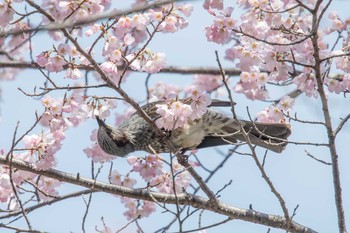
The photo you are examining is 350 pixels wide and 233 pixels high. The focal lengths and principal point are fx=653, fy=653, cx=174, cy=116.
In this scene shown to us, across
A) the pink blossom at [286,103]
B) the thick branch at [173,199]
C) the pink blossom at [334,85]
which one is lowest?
the thick branch at [173,199]

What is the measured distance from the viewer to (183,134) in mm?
4961

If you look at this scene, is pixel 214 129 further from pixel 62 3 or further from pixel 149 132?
pixel 62 3

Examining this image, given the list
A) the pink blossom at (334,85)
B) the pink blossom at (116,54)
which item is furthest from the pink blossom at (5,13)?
the pink blossom at (334,85)

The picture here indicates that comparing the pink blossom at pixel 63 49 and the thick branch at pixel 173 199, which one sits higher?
the pink blossom at pixel 63 49

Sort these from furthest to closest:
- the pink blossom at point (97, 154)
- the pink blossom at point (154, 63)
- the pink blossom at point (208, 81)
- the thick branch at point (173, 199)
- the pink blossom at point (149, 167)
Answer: the pink blossom at point (208, 81), the pink blossom at point (97, 154), the pink blossom at point (149, 167), the thick branch at point (173, 199), the pink blossom at point (154, 63)

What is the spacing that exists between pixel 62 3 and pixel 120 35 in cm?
38

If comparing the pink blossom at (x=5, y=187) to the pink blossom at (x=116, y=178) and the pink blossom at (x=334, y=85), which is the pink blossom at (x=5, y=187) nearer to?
the pink blossom at (x=116, y=178)

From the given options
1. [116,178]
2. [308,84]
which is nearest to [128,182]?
[116,178]

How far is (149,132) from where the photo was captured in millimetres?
4953

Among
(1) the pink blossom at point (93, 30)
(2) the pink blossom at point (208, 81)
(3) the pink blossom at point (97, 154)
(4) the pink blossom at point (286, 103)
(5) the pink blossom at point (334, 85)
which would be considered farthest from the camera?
(2) the pink blossom at point (208, 81)

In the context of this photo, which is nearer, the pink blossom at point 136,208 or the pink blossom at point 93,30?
the pink blossom at point 93,30

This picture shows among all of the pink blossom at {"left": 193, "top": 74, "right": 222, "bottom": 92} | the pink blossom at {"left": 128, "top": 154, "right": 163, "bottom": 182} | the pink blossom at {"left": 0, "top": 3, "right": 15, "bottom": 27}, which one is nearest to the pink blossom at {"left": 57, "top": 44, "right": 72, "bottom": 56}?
the pink blossom at {"left": 0, "top": 3, "right": 15, "bottom": 27}

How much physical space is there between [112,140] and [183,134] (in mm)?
547

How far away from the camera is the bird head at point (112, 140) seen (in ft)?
15.6
